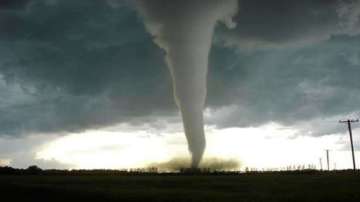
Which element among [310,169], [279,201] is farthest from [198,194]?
[310,169]

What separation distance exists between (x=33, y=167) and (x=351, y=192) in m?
79.4

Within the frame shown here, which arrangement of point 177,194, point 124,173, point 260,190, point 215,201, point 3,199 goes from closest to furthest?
1. point 215,201
2. point 3,199
3. point 177,194
4. point 260,190
5. point 124,173

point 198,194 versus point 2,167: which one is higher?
point 2,167

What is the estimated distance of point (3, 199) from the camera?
48844mm

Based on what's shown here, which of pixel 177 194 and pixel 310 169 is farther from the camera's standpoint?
pixel 310 169

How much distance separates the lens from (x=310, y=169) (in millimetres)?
105562

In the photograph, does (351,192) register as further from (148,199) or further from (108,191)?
(108,191)

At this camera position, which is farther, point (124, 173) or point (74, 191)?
point (124, 173)

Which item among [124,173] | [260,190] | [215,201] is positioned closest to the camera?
[215,201]

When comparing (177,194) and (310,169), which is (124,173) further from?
(177,194)

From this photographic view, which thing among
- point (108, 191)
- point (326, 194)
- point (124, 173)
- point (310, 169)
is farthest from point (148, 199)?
point (310, 169)

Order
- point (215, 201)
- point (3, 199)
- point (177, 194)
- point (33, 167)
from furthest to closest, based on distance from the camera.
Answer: point (33, 167) → point (177, 194) → point (3, 199) → point (215, 201)

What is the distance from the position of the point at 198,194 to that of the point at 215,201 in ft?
21.8

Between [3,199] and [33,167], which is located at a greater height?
[33,167]
